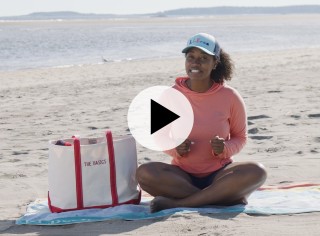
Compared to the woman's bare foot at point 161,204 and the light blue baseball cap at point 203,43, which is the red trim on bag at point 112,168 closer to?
the woman's bare foot at point 161,204

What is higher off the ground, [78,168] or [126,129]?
[78,168]

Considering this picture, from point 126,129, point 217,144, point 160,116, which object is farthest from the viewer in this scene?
point 126,129

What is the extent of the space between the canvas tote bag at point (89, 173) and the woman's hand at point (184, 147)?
0.34 metres

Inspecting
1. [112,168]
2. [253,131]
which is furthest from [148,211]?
[253,131]

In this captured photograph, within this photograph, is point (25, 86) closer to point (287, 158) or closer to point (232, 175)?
point (287, 158)

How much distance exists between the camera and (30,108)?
9648 mm

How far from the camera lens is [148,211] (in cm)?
454

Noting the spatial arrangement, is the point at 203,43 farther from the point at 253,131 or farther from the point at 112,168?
the point at 253,131

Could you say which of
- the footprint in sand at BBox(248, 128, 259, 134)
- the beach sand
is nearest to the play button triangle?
the beach sand

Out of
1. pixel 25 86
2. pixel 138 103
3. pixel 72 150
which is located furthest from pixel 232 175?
pixel 25 86

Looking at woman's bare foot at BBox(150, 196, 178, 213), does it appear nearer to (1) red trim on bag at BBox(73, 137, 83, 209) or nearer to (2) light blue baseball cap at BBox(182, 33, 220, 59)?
(1) red trim on bag at BBox(73, 137, 83, 209)

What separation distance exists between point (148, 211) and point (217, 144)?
2.08 feet

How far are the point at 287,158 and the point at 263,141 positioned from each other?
0.75 metres

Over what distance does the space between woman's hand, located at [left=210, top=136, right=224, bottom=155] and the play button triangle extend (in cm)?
34
